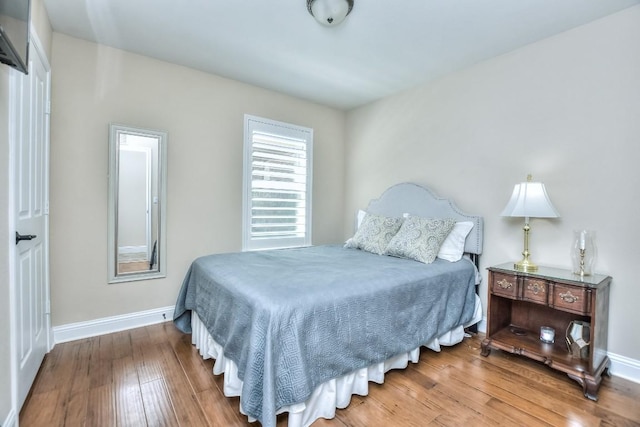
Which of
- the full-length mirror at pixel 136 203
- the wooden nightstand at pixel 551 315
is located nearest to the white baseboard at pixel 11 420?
the full-length mirror at pixel 136 203

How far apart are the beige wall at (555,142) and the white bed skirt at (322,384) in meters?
1.38

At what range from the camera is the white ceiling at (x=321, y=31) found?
2.15 metres

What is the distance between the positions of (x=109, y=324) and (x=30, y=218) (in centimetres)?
126

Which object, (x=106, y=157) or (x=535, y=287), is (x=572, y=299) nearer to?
(x=535, y=287)

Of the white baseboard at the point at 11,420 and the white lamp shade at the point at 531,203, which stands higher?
the white lamp shade at the point at 531,203

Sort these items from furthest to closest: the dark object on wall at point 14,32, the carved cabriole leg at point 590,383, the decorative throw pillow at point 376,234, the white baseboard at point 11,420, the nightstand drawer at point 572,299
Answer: the decorative throw pillow at point 376,234
the nightstand drawer at point 572,299
the carved cabriole leg at point 590,383
the white baseboard at point 11,420
the dark object on wall at point 14,32

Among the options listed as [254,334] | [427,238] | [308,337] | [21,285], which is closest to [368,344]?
[308,337]

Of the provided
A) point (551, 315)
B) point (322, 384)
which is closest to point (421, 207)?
point (551, 315)

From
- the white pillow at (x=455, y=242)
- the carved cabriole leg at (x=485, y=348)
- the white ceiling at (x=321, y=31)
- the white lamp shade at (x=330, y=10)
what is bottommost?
the carved cabriole leg at (x=485, y=348)

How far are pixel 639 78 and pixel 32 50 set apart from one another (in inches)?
156

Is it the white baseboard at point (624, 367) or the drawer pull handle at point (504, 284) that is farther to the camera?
the drawer pull handle at point (504, 284)

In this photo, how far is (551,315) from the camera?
246 centimetres

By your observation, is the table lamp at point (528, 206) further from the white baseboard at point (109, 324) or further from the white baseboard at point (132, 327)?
the white baseboard at point (109, 324)

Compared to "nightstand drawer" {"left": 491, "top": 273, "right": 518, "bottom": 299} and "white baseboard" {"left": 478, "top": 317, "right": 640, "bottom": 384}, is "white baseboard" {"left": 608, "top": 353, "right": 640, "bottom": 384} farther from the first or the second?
"nightstand drawer" {"left": 491, "top": 273, "right": 518, "bottom": 299}
